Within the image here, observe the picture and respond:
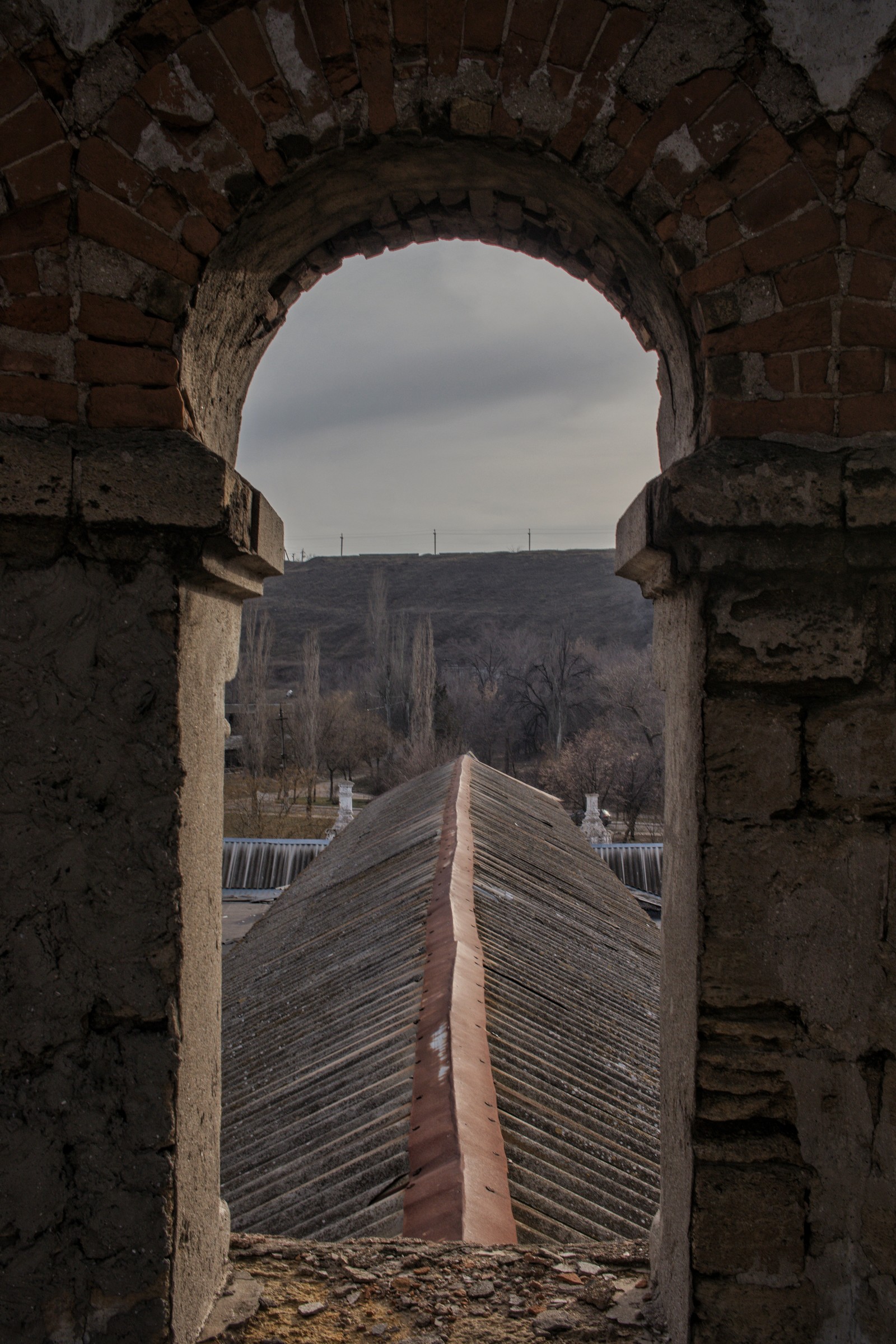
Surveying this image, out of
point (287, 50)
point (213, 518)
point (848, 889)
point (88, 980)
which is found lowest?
point (88, 980)

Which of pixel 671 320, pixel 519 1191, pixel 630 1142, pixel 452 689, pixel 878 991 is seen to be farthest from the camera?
pixel 452 689

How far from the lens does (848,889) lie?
6.03 feet

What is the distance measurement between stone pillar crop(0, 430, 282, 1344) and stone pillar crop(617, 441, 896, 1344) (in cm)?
A: 109

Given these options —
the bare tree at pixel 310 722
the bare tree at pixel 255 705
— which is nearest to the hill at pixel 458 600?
the bare tree at pixel 255 705

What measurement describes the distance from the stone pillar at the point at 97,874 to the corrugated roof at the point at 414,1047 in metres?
1.08

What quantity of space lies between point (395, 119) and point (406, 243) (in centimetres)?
56

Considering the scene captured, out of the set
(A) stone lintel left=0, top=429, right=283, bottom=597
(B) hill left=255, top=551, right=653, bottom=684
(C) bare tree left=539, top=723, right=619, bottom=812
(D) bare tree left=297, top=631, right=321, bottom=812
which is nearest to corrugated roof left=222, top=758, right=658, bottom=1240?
(A) stone lintel left=0, top=429, right=283, bottom=597

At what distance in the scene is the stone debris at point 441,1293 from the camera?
6.61 feet

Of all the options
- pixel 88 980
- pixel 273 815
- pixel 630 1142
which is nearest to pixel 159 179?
pixel 88 980

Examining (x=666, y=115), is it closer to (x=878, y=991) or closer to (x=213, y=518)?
(x=213, y=518)

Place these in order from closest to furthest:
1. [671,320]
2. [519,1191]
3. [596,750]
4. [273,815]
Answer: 1. [671,320]
2. [519,1191]
3. [273,815]
4. [596,750]

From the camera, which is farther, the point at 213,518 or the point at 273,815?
the point at 273,815

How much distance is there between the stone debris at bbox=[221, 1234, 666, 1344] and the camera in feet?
6.61

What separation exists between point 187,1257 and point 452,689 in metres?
39.7
